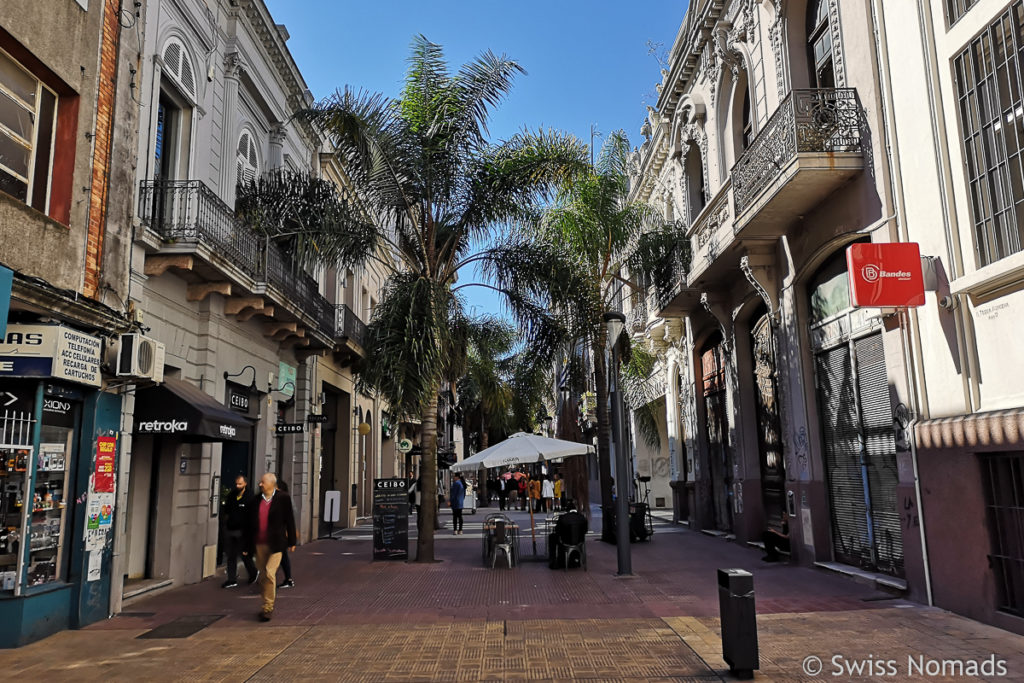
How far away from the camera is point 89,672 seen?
274 inches

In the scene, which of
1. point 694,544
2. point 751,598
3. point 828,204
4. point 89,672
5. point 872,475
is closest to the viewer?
point 751,598

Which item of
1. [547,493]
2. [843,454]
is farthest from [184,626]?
[547,493]

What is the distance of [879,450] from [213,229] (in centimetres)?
1102

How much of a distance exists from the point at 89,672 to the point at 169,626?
2097mm

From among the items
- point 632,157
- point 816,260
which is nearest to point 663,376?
point 632,157

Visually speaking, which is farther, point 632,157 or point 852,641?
point 632,157

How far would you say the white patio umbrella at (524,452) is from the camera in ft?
48.7

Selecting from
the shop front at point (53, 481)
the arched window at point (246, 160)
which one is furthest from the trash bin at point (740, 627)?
the arched window at point (246, 160)

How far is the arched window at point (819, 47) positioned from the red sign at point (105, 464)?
11.6 meters

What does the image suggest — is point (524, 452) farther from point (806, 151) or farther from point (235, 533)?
point (806, 151)

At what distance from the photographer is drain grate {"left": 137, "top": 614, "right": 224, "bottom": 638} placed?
8.57m

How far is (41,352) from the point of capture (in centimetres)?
810

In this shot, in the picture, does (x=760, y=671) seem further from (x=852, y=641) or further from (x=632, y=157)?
(x=632, y=157)

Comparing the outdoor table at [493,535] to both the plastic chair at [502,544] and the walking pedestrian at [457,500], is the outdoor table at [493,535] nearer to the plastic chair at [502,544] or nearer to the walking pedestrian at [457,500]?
the plastic chair at [502,544]
